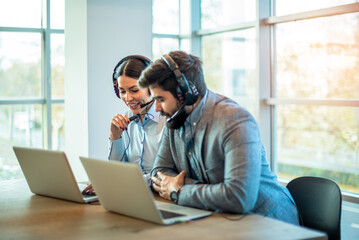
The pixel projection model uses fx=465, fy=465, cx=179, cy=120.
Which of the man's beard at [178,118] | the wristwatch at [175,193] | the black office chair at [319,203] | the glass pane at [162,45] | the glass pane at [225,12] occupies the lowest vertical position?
the black office chair at [319,203]

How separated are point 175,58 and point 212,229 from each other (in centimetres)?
81

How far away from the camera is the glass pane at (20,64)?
5.20m

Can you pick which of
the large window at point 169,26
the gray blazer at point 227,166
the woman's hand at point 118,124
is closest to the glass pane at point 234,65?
the large window at point 169,26

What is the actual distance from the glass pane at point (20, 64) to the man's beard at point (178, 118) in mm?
3683

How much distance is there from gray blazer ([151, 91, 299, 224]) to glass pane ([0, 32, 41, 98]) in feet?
11.6

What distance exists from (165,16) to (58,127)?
1816 millimetres

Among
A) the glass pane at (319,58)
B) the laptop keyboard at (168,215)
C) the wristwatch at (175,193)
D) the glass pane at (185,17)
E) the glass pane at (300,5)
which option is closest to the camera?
the laptop keyboard at (168,215)

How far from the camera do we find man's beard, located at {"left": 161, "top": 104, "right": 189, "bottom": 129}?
80.2 inches

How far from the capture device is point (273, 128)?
4266 millimetres

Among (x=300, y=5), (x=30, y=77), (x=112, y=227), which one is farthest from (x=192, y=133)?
(x=30, y=77)

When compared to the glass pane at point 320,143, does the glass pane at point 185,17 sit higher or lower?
higher

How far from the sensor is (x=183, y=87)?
6.50ft

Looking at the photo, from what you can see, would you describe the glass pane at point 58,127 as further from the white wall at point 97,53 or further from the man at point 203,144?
the man at point 203,144

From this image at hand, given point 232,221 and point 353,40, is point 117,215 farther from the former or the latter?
point 353,40
